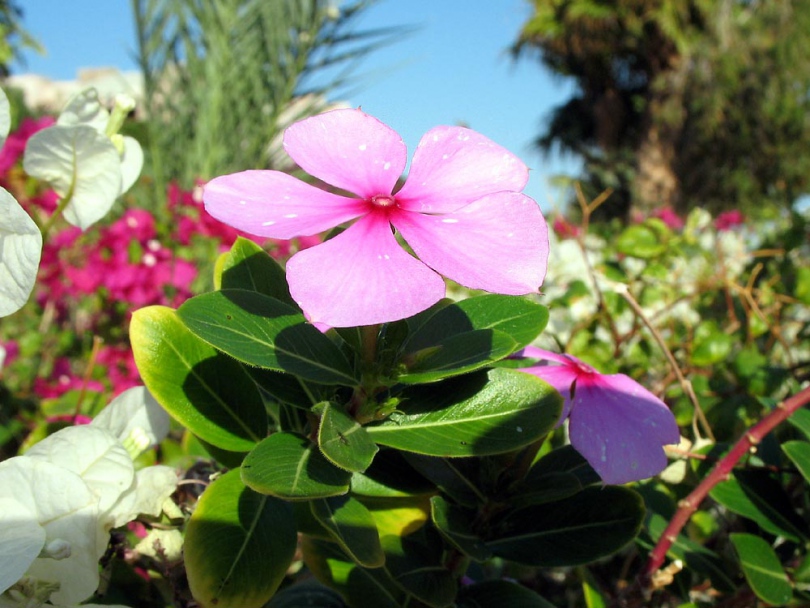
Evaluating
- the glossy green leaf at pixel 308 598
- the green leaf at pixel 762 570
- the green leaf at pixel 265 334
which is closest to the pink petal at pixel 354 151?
the green leaf at pixel 265 334

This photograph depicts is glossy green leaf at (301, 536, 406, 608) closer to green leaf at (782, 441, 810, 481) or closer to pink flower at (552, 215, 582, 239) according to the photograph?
green leaf at (782, 441, 810, 481)

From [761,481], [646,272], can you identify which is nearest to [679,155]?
[646,272]

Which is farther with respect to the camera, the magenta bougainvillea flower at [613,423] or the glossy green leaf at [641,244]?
the glossy green leaf at [641,244]

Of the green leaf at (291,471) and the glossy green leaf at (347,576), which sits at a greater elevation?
the green leaf at (291,471)

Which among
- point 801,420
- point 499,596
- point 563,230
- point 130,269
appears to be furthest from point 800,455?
point 130,269

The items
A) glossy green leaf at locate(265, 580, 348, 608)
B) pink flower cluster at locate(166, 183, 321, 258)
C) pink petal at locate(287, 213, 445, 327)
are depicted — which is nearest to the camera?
pink petal at locate(287, 213, 445, 327)

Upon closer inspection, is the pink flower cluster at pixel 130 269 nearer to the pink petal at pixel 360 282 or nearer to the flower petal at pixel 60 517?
the flower petal at pixel 60 517

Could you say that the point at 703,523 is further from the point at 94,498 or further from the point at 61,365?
the point at 61,365

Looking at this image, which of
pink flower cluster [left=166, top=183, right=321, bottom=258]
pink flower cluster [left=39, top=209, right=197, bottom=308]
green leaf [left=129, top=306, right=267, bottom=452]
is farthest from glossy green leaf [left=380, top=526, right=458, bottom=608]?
pink flower cluster [left=166, top=183, right=321, bottom=258]
